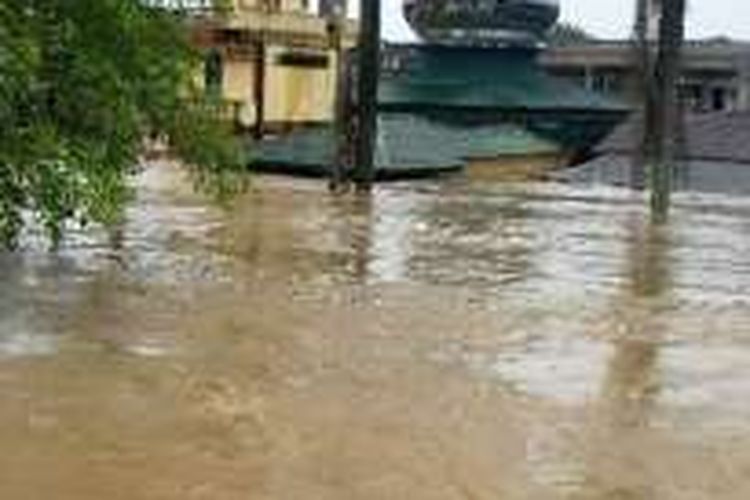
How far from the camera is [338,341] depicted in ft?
52.4

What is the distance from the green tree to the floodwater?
1.19 m

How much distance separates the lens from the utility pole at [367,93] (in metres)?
38.8

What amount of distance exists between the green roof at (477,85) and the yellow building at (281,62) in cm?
220

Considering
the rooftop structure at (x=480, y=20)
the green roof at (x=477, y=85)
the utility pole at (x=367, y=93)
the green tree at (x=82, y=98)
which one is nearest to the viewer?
the green tree at (x=82, y=98)

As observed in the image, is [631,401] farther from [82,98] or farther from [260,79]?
[260,79]

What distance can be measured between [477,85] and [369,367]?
143 ft

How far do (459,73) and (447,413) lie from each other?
153 feet

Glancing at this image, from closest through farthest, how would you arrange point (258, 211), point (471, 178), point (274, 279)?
point (274, 279)
point (258, 211)
point (471, 178)

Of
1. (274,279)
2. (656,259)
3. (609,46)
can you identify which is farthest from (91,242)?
(609,46)

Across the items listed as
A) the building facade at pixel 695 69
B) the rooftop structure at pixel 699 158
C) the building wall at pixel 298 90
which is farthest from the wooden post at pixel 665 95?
the building facade at pixel 695 69

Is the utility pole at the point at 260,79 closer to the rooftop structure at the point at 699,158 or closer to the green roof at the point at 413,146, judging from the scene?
the green roof at the point at 413,146

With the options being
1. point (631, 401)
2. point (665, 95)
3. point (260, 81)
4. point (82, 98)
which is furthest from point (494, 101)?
point (631, 401)

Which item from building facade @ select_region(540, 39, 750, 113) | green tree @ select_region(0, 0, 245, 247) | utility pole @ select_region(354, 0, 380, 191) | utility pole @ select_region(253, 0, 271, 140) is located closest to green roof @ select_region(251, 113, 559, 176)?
utility pole @ select_region(354, 0, 380, 191)

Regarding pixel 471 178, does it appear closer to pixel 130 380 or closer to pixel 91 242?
pixel 91 242
